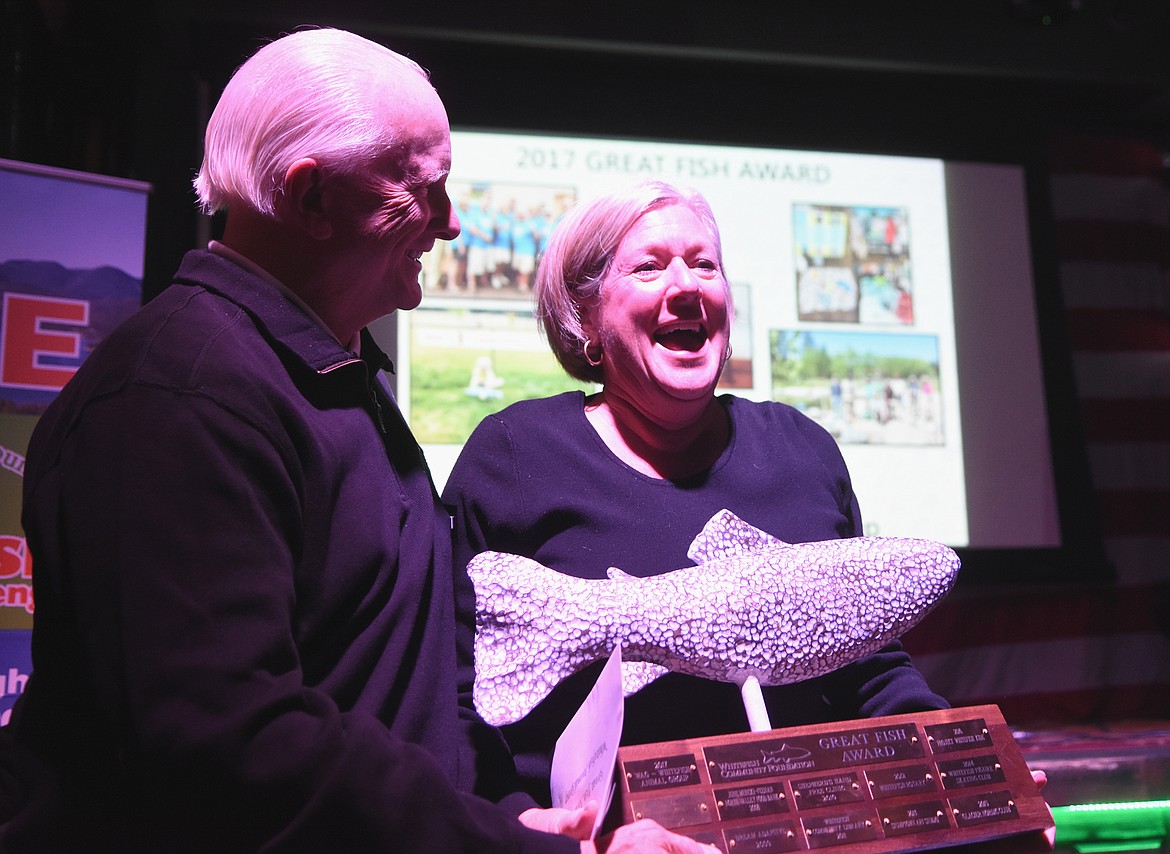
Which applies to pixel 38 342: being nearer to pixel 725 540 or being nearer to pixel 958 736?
pixel 725 540

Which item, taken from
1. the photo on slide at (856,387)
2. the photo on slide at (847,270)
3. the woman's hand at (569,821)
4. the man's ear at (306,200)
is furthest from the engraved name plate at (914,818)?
the photo on slide at (847,270)

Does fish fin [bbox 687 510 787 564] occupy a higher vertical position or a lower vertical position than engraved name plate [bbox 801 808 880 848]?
higher

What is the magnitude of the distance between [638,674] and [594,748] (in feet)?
0.51

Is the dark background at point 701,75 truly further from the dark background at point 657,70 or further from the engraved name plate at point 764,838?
the engraved name plate at point 764,838

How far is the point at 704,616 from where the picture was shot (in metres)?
1.18

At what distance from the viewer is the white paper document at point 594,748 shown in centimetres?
99

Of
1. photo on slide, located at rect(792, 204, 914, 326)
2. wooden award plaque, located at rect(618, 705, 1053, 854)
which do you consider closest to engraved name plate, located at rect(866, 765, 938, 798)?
wooden award plaque, located at rect(618, 705, 1053, 854)

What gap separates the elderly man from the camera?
88 centimetres

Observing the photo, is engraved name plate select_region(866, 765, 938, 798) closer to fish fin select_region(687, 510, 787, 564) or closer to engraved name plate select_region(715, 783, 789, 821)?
engraved name plate select_region(715, 783, 789, 821)

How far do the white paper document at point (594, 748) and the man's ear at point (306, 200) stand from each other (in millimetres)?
627

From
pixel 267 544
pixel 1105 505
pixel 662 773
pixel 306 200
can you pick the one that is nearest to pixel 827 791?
pixel 662 773

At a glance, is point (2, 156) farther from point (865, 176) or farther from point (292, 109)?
point (865, 176)

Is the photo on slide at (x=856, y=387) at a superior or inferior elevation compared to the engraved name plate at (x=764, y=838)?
superior

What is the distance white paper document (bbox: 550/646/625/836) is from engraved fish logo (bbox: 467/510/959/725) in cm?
9
